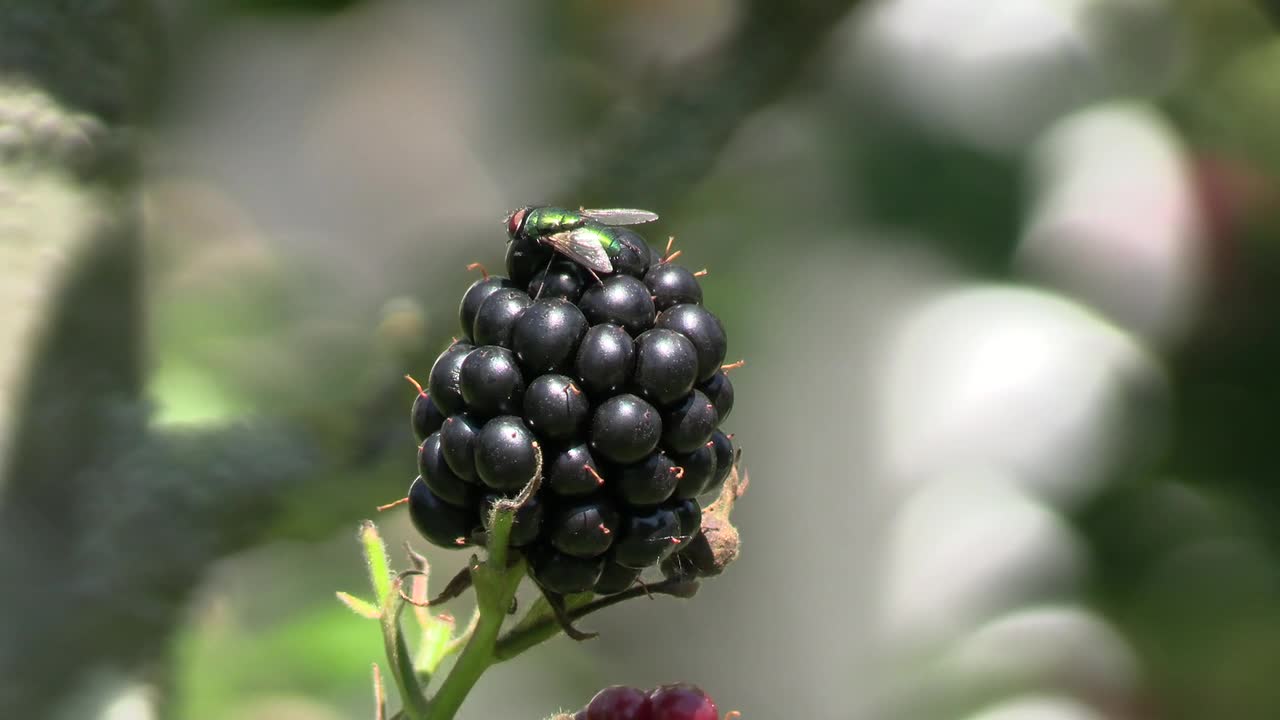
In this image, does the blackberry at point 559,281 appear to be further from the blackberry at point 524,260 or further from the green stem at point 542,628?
the green stem at point 542,628

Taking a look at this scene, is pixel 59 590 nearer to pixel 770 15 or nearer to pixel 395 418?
pixel 395 418

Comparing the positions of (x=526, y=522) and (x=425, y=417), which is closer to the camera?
(x=526, y=522)

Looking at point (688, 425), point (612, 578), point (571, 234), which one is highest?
point (571, 234)

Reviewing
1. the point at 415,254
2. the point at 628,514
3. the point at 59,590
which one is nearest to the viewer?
the point at 628,514

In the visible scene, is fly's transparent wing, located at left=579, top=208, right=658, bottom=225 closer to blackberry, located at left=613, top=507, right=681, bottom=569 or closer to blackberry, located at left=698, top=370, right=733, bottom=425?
blackberry, located at left=698, top=370, right=733, bottom=425

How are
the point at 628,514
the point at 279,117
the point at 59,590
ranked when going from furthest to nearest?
the point at 279,117
the point at 59,590
the point at 628,514

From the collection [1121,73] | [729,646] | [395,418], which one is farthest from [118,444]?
[1121,73]

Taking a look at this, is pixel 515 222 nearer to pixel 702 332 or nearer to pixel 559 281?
pixel 559 281

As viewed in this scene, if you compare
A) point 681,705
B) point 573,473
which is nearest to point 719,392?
point 573,473
